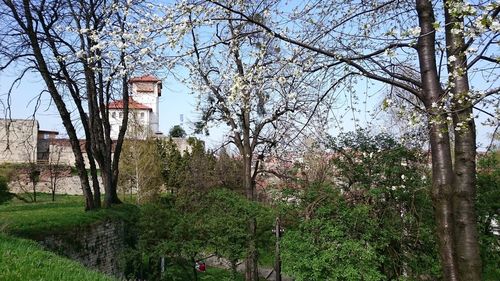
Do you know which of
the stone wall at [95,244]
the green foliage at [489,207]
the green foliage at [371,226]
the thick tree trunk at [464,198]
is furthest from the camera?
the stone wall at [95,244]

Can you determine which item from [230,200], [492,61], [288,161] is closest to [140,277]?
[230,200]

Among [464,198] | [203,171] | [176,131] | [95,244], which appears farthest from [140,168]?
[464,198]

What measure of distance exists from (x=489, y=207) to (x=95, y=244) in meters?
8.95

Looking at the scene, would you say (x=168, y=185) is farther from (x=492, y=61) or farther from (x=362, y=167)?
(x=492, y=61)

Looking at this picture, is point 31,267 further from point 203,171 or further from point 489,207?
point 203,171

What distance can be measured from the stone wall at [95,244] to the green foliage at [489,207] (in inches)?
330

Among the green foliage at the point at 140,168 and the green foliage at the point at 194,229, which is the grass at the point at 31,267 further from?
the green foliage at the point at 140,168

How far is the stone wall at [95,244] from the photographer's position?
9516 millimetres

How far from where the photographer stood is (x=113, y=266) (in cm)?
1223

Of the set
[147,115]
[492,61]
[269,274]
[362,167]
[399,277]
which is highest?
[147,115]

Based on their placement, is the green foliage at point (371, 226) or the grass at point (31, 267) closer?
the grass at point (31, 267)

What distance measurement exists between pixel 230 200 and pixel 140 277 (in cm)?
432

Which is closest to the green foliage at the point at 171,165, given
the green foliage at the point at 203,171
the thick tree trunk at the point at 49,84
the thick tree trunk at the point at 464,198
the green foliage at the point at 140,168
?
the green foliage at the point at 203,171

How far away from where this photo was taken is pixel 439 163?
4.33 metres
